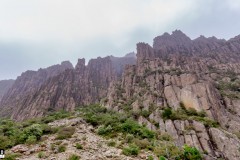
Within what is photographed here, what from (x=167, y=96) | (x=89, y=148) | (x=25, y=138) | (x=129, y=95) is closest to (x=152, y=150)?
(x=89, y=148)

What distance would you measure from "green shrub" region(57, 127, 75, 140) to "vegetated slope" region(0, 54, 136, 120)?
58.1 m

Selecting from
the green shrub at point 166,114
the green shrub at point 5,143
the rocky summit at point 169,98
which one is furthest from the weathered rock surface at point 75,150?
the green shrub at point 166,114

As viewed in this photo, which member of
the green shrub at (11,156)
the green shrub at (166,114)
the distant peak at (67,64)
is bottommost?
the green shrub at (11,156)

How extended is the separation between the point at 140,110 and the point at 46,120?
18.4 meters

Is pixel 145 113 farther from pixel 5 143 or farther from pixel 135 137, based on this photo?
pixel 5 143

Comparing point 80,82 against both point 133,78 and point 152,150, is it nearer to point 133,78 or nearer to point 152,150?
point 133,78

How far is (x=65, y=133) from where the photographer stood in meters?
31.0

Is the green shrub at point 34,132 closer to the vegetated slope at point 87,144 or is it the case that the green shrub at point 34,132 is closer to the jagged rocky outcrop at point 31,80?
the vegetated slope at point 87,144

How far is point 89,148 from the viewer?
85.8 feet

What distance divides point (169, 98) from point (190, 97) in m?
4.79

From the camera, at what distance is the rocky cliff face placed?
3669cm

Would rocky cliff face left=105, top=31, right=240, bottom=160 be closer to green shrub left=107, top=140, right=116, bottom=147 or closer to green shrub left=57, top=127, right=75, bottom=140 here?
green shrub left=107, top=140, right=116, bottom=147

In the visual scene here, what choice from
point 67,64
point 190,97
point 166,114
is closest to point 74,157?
point 166,114

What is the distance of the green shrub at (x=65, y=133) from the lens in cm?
2989
